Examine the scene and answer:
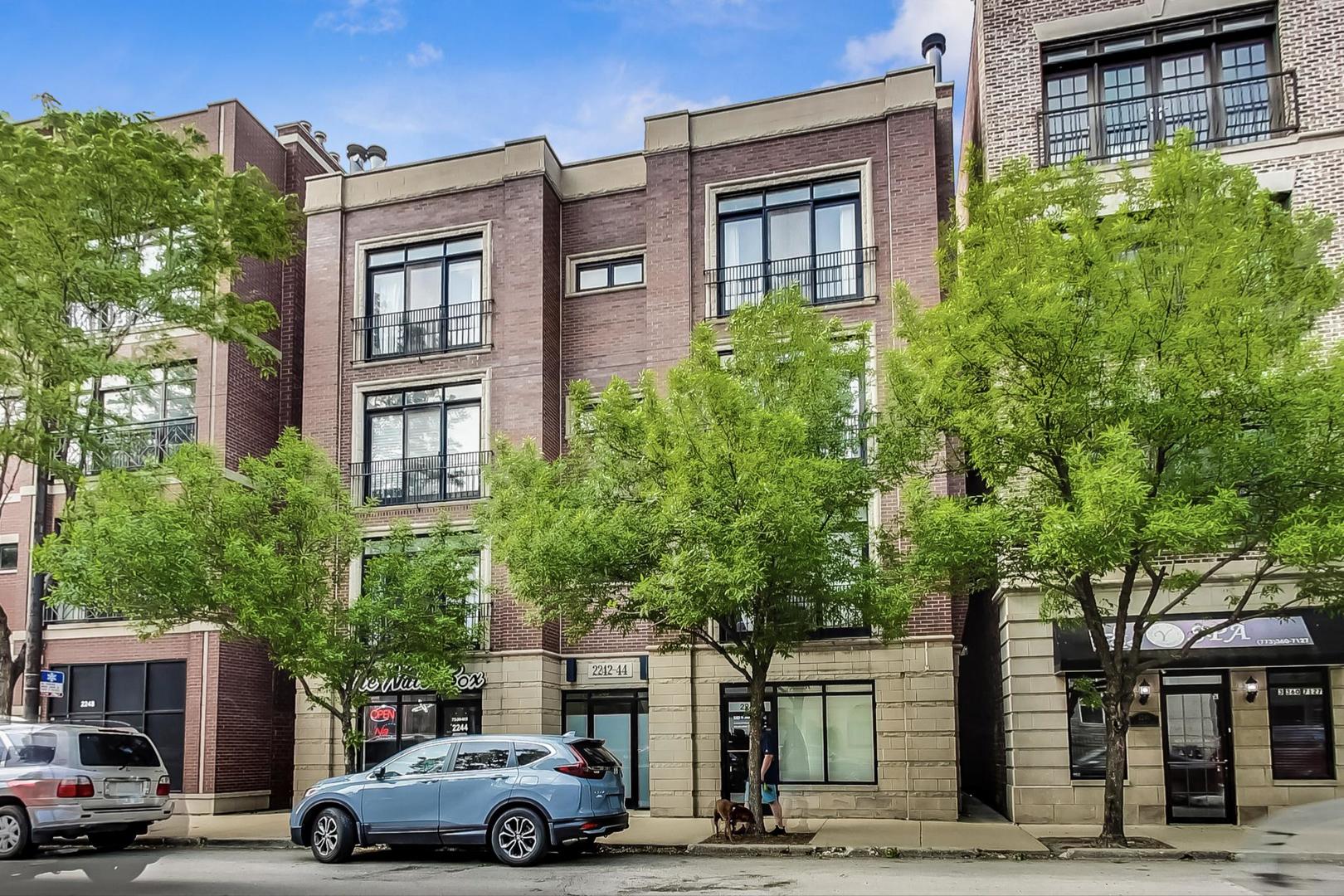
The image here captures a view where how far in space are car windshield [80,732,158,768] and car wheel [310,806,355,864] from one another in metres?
3.29

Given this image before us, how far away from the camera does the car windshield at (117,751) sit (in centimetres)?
1670

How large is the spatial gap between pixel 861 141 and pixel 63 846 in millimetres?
18251

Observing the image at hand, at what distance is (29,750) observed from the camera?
16391 millimetres

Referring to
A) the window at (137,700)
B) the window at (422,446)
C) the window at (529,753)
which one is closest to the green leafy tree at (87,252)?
the window at (422,446)

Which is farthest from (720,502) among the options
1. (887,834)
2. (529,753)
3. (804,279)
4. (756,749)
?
(804,279)

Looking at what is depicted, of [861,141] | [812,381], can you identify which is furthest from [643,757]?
[861,141]

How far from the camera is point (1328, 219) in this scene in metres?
16.1

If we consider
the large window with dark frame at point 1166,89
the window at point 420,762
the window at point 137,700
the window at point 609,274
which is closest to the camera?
the window at point 420,762

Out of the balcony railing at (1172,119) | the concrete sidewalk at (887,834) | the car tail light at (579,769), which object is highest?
the balcony railing at (1172,119)

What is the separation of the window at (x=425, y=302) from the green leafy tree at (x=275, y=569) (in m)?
5.64

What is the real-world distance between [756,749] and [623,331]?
10.4 m

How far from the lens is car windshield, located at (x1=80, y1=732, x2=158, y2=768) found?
16.7 metres

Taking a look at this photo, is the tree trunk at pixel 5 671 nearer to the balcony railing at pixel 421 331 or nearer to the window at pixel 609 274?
the balcony railing at pixel 421 331

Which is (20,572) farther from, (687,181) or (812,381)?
(812,381)
